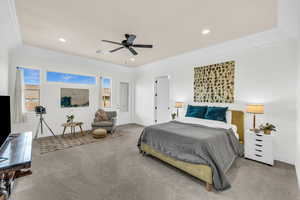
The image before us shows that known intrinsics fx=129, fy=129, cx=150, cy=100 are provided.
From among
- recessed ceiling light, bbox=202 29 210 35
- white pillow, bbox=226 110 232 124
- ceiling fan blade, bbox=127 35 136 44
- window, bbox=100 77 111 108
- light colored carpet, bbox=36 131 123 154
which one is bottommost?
light colored carpet, bbox=36 131 123 154

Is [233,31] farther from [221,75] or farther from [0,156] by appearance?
[0,156]

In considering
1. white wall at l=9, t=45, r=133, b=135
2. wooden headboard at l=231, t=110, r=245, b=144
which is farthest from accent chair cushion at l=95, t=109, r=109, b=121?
wooden headboard at l=231, t=110, r=245, b=144

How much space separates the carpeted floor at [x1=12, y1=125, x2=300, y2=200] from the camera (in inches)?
72.8

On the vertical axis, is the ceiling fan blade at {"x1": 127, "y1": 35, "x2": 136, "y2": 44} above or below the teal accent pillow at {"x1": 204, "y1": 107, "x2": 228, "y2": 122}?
above

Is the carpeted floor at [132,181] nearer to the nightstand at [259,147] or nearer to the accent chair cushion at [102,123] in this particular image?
the nightstand at [259,147]

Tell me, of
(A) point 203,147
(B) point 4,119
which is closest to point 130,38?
(B) point 4,119

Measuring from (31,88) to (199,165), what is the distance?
5294mm

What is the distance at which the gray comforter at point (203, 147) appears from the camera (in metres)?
1.97

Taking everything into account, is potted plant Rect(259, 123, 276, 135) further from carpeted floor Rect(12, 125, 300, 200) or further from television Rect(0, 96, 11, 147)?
television Rect(0, 96, 11, 147)

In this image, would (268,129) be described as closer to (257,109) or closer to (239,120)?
(257,109)

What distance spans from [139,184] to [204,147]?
1.21 meters

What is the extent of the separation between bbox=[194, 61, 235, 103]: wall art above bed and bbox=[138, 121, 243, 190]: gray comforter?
126 cm

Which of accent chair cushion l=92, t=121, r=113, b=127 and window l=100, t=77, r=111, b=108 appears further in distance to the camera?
window l=100, t=77, r=111, b=108

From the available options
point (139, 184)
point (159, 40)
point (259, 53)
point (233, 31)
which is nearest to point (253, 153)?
point (259, 53)
